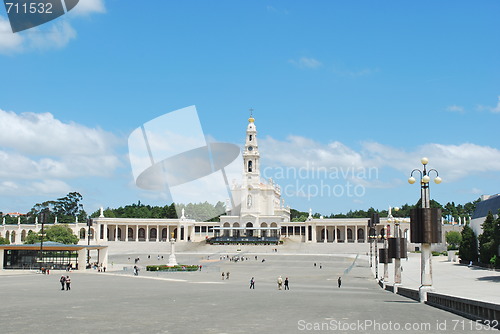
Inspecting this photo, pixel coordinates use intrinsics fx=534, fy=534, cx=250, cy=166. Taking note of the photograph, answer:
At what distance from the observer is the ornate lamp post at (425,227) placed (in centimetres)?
2441

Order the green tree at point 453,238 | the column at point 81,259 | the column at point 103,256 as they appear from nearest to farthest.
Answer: the column at point 81,259 → the column at point 103,256 → the green tree at point 453,238

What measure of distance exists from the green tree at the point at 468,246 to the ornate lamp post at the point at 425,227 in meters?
50.8

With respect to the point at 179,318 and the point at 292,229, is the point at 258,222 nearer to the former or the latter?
the point at 292,229

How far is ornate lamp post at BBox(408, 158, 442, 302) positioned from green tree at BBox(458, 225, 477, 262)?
5078 centimetres

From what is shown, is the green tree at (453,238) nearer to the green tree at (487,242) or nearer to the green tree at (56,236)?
the green tree at (487,242)

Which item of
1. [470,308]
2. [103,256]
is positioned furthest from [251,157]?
[470,308]

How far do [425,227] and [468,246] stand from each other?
5343cm

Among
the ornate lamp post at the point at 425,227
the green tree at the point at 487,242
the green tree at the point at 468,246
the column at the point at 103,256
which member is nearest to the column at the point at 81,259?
the column at the point at 103,256

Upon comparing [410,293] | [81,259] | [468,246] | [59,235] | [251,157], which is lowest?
[81,259]

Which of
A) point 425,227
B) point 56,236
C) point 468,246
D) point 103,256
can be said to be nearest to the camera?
point 425,227

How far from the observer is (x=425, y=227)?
965 inches

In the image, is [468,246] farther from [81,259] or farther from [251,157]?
[251,157]

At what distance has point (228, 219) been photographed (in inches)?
5177

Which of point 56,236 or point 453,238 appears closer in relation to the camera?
point 56,236
